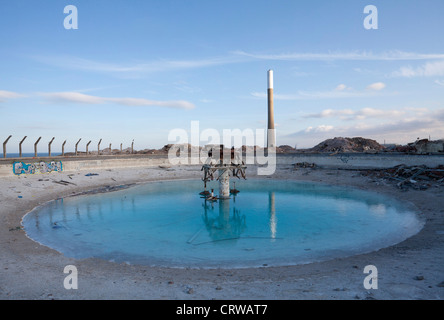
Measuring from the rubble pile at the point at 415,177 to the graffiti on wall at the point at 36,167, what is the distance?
4323 cm

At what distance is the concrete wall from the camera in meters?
35.0

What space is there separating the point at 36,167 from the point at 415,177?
4613cm

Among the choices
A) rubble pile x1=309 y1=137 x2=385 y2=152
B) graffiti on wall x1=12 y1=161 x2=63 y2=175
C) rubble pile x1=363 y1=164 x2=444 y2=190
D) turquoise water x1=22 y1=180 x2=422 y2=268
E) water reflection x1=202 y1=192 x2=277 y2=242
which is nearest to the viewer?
turquoise water x1=22 y1=180 x2=422 y2=268

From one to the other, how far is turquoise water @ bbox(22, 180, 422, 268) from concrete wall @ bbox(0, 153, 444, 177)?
40.2ft

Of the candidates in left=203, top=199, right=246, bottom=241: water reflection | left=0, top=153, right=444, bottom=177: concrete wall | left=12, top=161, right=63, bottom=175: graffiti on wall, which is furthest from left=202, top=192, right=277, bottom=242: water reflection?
left=12, top=161, right=63, bottom=175: graffiti on wall

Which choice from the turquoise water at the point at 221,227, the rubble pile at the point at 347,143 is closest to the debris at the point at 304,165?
the turquoise water at the point at 221,227

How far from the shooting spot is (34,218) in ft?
67.4

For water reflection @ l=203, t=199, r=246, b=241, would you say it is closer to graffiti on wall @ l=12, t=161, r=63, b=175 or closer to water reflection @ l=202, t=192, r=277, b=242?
water reflection @ l=202, t=192, r=277, b=242

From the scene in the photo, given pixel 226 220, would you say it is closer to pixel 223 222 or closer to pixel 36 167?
pixel 223 222

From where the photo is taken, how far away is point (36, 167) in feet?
115

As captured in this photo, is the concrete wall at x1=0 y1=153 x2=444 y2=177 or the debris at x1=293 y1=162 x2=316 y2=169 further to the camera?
the debris at x1=293 y1=162 x2=316 y2=169

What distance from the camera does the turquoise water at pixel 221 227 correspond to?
526 inches
